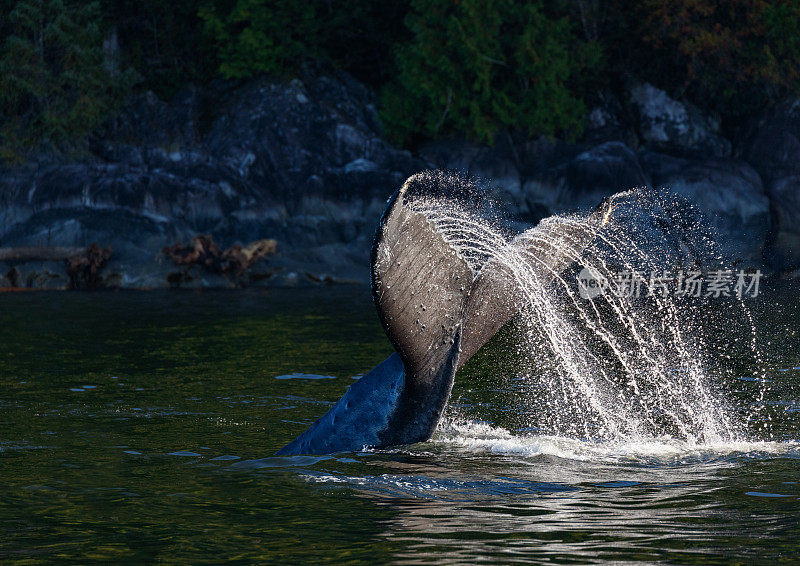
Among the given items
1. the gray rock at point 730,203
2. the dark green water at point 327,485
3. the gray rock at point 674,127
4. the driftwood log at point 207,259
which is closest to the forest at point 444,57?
the gray rock at point 674,127

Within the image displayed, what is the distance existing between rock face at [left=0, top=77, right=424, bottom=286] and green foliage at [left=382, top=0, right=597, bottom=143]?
2.51m

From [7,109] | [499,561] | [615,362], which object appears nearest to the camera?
[499,561]

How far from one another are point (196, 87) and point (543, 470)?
36330mm

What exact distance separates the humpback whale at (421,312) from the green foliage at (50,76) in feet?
102

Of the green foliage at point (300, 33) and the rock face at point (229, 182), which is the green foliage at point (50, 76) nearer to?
the rock face at point (229, 182)

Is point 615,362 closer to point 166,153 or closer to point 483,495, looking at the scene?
point 483,495

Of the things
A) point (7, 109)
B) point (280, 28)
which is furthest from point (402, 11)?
point (7, 109)

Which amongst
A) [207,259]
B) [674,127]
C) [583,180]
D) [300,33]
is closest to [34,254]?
[207,259]

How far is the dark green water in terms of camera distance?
23.0ft

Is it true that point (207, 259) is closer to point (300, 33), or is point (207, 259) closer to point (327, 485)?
point (300, 33)

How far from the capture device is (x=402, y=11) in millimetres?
43250

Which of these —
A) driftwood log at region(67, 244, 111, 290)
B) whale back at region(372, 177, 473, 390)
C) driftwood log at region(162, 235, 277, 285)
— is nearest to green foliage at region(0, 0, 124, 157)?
driftwood log at region(67, 244, 111, 290)

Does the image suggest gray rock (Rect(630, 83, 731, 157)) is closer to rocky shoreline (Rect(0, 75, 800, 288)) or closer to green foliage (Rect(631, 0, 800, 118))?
rocky shoreline (Rect(0, 75, 800, 288))

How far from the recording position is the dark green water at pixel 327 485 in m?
7.02
